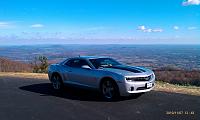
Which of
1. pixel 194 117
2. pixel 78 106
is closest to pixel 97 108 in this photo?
pixel 78 106

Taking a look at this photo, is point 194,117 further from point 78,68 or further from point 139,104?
point 78,68

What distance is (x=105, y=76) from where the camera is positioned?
34.0 ft

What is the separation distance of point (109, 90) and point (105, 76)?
467 millimetres

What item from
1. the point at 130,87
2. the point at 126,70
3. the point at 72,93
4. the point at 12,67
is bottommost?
the point at 12,67

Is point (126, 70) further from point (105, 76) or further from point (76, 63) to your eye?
point (76, 63)

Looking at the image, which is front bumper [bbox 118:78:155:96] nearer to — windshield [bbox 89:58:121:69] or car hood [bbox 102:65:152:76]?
car hood [bbox 102:65:152:76]

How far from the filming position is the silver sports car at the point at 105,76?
9.88 meters

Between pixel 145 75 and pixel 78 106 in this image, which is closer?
pixel 78 106

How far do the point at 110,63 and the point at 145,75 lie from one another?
1.79m

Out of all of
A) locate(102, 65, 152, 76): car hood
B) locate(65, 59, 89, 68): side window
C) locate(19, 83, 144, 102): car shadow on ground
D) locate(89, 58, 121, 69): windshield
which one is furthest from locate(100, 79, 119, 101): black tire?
locate(65, 59, 89, 68): side window

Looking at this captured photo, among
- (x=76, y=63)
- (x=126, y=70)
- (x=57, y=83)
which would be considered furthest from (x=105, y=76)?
(x=57, y=83)

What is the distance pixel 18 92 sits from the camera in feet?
40.8

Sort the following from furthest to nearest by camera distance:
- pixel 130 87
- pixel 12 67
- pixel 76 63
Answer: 1. pixel 12 67
2. pixel 76 63
3. pixel 130 87

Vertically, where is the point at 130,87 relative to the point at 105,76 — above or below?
below
